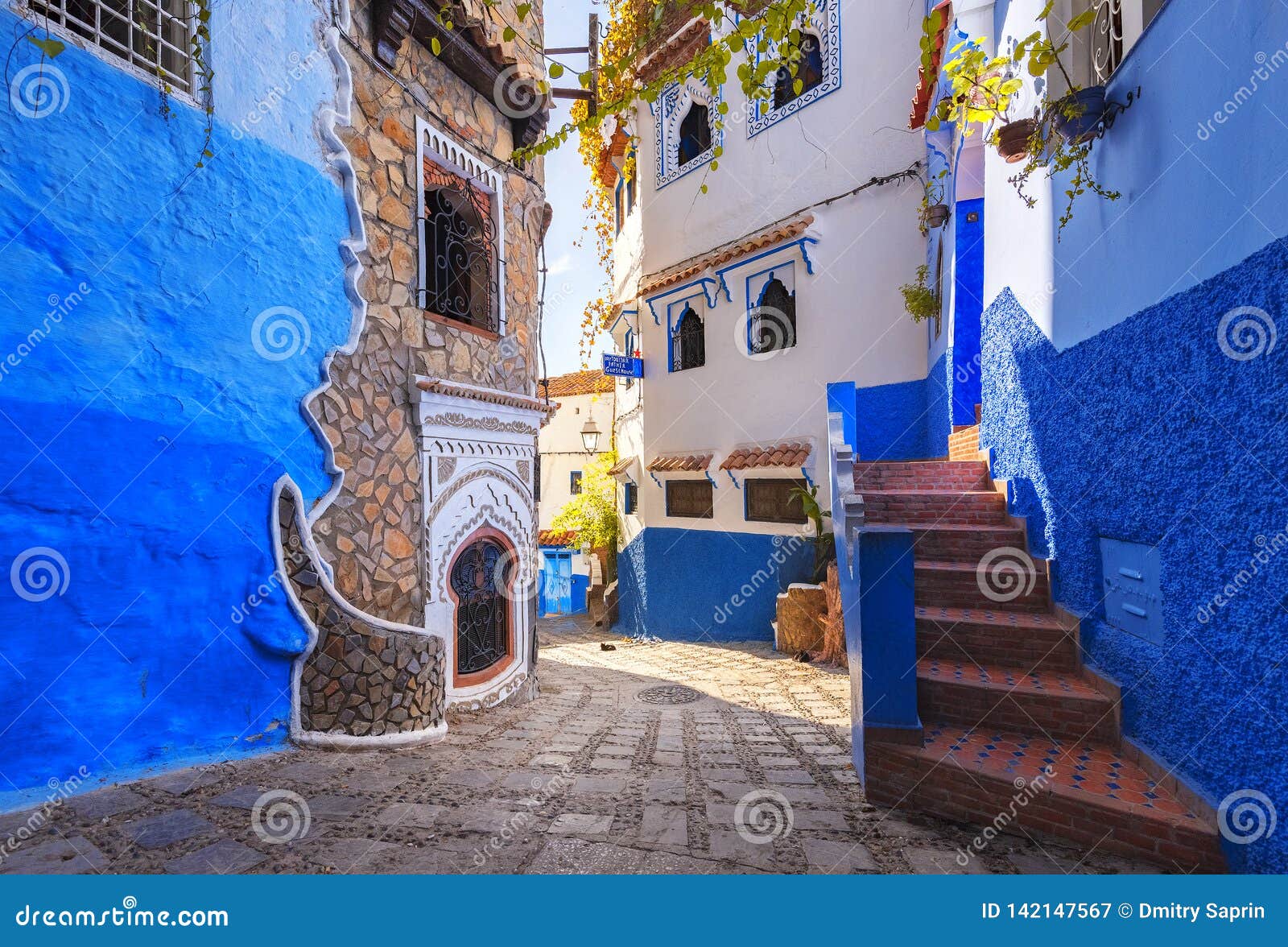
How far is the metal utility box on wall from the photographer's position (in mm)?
3262

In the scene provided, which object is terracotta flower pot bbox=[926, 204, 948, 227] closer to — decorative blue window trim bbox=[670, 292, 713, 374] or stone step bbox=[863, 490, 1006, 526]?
stone step bbox=[863, 490, 1006, 526]

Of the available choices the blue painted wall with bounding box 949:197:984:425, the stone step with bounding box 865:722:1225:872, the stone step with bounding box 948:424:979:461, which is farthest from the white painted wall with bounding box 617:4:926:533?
the stone step with bounding box 865:722:1225:872

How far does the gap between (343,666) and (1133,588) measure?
5.15 m

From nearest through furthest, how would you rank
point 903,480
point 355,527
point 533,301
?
point 355,527 → point 903,480 → point 533,301

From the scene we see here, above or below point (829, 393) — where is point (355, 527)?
below

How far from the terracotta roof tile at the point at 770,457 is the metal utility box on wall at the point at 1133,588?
6.39 m

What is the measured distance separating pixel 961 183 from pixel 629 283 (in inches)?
342

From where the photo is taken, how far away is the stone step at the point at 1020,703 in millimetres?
3553

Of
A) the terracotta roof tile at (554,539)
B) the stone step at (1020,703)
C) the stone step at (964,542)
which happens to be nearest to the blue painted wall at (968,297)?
the stone step at (964,542)

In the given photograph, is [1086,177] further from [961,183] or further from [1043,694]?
[961,183]

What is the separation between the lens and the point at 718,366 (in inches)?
478

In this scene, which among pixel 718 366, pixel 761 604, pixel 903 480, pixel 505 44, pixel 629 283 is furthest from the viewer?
pixel 629 283

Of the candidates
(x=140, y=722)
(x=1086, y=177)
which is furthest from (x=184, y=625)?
(x=1086, y=177)

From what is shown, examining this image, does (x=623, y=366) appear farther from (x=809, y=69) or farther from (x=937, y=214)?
(x=937, y=214)
